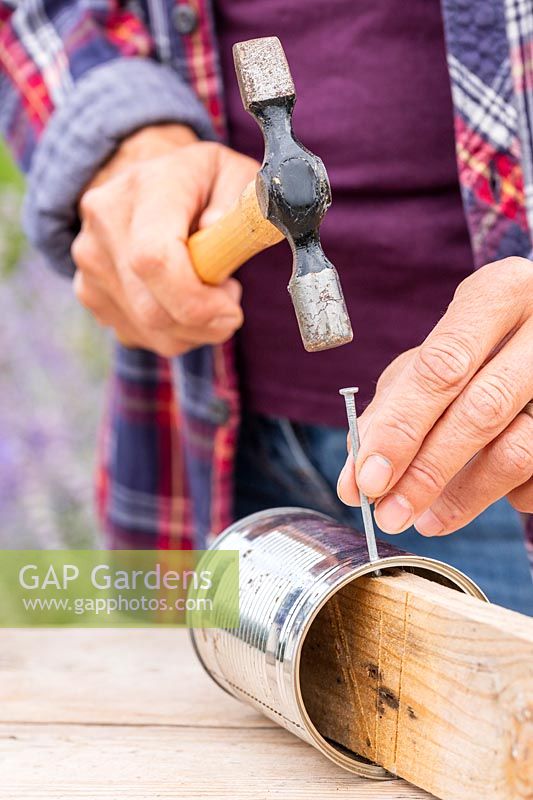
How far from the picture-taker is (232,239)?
4.20ft

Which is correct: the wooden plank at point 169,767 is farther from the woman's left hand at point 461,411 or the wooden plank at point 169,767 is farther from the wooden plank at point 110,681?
the woman's left hand at point 461,411

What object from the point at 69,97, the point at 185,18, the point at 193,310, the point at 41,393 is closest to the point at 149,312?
the point at 193,310

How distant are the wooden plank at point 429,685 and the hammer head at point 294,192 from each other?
280 millimetres

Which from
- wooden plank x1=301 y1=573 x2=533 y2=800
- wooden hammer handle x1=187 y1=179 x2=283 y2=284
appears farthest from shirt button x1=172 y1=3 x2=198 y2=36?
wooden plank x1=301 y1=573 x2=533 y2=800

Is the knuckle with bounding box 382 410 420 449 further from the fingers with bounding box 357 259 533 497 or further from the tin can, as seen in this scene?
the tin can

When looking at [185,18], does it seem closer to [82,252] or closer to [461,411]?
[82,252]

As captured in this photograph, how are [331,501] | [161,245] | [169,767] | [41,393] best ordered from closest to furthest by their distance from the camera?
[169,767]
[161,245]
[331,501]
[41,393]

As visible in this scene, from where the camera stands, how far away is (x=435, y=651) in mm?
1012

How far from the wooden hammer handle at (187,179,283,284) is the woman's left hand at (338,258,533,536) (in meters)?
0.24

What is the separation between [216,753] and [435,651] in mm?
311

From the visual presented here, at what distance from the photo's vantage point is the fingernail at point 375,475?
42.2 inches

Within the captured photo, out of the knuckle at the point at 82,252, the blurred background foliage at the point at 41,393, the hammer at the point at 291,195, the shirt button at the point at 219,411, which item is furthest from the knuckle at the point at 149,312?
the blurred background foliage at the point at 41,393

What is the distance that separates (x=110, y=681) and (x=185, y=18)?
1.07 meters

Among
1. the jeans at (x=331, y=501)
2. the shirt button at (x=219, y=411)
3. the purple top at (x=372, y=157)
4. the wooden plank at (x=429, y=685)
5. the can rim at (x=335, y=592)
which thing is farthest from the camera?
the shirt button at (x=219, y=411)
